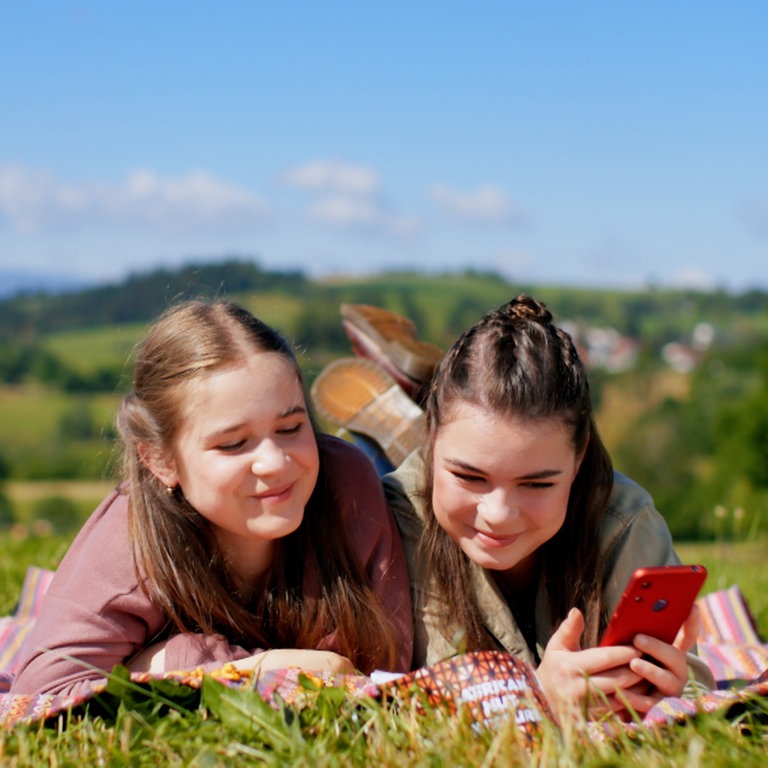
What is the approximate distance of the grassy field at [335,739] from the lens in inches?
77.5

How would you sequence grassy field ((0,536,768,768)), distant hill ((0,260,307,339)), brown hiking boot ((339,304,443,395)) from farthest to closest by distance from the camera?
distant hill ((0,260,307,339)) → brown hiking boot ((339,304,443,395)) → grassy field ((0,536,768,768))

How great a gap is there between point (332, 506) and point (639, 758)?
1544 millimetres

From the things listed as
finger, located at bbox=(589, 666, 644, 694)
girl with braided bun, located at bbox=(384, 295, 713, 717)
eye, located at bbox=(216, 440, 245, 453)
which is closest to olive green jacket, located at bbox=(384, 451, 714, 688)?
girl with braided bun, located at bbox=(384, 295, 713, 717)

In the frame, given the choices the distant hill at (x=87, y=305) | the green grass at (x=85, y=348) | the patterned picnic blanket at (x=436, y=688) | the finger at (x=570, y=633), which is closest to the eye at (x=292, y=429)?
the patterned picnic blanket at (x=436, y=688)

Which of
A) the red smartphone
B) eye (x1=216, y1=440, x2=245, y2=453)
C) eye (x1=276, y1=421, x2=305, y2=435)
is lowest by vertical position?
the red smartphone

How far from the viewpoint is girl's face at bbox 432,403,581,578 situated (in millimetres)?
2826

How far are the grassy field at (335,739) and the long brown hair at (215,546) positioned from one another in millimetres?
649

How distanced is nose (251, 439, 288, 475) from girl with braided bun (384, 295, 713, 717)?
0.47 meters

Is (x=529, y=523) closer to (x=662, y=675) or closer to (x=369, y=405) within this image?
(x=662, y=675)

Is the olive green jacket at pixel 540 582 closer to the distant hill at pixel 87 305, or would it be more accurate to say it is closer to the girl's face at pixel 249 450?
the girl's face at pixel 249 450

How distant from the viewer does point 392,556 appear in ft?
10.9

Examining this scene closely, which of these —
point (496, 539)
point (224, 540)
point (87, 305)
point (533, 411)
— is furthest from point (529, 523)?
point (87, 305)

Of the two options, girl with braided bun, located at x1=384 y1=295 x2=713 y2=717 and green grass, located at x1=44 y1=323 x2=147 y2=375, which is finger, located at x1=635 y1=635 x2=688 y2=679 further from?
green grass, located at x1=44 y1=323 x2=147 y2=375

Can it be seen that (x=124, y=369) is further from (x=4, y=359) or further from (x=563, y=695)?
(x=4, y=359)
